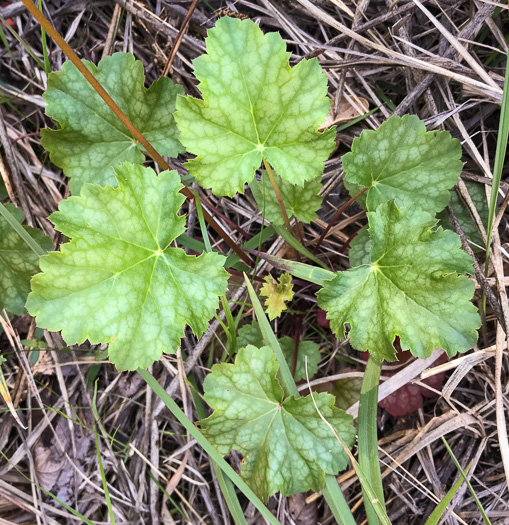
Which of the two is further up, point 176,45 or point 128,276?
point 176,45

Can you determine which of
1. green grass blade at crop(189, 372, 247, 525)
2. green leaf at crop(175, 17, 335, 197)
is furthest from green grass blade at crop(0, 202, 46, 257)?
green grass blade at crop(189, 372, 247, 525)

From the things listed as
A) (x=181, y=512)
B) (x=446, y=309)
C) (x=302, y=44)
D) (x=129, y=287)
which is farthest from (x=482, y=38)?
(x=181, y=512)

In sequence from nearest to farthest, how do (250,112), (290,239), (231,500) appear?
(250,112) < (231,500) < (290,239)

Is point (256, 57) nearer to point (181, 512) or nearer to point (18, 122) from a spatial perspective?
point (18, 122)

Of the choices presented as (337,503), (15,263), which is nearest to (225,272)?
(337,503)

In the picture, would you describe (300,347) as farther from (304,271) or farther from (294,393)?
(304,271)

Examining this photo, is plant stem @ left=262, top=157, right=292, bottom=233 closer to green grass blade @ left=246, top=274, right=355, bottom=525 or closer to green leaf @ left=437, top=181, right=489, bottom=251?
green grass blade @ left=246, top=274, right=355, bottom=525
